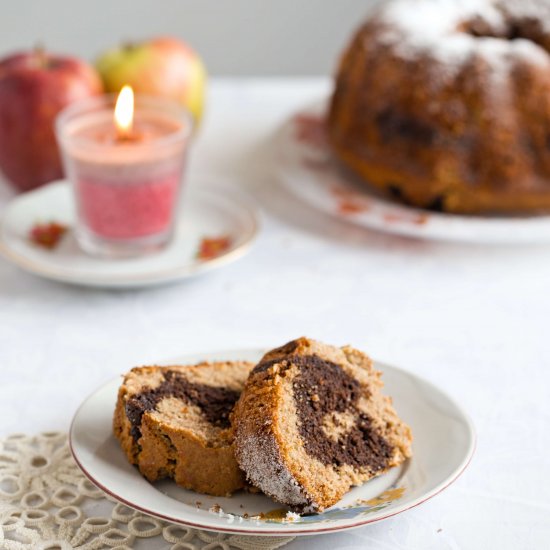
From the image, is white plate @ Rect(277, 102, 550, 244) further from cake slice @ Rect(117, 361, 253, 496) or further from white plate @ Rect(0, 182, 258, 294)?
cake slice @ Rect(117, 361, 253, 496)

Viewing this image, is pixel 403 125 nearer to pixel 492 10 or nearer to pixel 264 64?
pixel 492 10

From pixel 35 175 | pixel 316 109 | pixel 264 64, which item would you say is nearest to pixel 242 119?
pixel 316 109

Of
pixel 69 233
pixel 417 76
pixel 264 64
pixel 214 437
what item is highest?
pixel 417 76

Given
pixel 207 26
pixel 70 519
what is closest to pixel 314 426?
pixel 70 519

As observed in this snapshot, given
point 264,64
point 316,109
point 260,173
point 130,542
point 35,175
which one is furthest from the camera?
point 264,64

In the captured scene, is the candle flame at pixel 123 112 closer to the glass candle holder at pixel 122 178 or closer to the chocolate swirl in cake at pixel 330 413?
the glass candle holder at pixel 122 178

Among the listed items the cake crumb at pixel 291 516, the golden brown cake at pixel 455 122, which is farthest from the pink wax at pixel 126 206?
the cake crumb at pixel 291 516

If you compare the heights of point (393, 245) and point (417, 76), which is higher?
A: point (417, 76)

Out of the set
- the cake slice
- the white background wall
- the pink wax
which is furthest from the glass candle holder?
the white background wall
